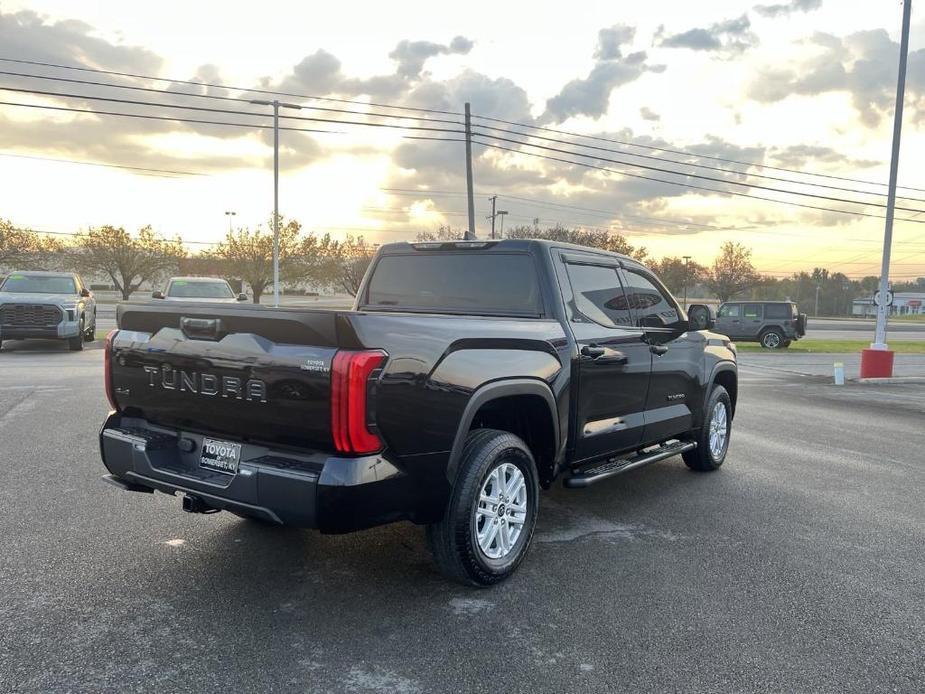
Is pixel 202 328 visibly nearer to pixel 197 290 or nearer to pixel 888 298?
pixel 197 290

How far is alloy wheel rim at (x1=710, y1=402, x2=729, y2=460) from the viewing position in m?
6.57

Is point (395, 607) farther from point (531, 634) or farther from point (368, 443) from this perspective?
point (368, 443)

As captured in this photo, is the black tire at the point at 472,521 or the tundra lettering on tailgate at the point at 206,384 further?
the black tire at the point at 472,521

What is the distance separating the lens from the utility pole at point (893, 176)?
16.5 metres

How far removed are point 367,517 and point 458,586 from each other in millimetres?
892

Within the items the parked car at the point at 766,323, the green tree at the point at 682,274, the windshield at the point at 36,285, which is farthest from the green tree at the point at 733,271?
the windshield at the point at 36,285

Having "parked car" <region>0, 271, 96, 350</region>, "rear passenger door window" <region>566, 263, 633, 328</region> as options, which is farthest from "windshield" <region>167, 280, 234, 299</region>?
"rear passenger door window" <region>566, 263, 633, 328</region>

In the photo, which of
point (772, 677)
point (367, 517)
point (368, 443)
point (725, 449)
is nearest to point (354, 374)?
point (368, 443)

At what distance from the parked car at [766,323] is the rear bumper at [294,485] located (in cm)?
2583

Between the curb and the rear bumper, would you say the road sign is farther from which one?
the rear bumper

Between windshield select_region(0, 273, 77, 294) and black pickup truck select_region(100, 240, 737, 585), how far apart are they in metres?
14.9

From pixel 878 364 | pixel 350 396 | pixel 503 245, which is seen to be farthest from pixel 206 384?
pixel 878 364

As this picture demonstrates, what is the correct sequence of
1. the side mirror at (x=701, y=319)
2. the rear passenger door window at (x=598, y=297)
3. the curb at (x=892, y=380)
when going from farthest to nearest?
1. the curb at (x=892, y=380)
2. the side mirror at (x=701, y=319)
3. the rear passenger door window at (x=598, y=297)

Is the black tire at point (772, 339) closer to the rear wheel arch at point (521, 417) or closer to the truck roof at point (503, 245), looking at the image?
the truck roof at point (503, 245)
